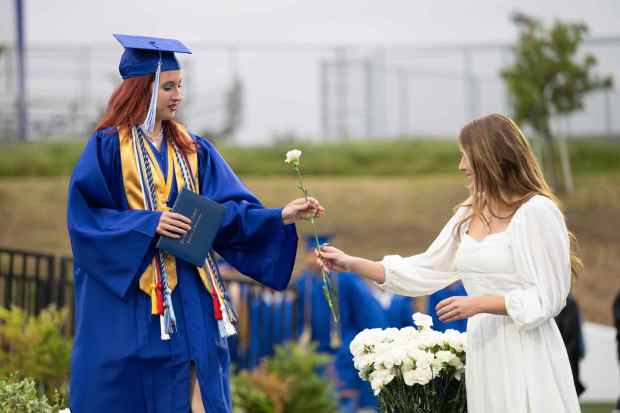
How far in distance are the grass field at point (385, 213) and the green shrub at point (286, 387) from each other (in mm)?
7330

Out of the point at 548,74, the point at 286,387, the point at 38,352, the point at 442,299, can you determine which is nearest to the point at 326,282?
the point at 38,352

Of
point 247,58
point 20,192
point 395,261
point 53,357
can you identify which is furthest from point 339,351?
point 247,58

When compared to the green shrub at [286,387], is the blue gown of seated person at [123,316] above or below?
above

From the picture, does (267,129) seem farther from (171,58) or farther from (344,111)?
(171,58)

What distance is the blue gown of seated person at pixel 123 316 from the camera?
3.86 m

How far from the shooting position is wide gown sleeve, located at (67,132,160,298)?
3861 mm

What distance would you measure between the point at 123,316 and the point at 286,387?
3892mm

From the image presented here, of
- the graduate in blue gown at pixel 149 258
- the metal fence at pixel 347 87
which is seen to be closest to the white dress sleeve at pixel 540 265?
the graduate in blue gown at pixel 149 258

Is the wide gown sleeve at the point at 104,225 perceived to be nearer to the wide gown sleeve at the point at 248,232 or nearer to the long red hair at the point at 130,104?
the long red hair at the point at 130,104

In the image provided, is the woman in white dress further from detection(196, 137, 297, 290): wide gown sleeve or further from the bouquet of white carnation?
detection(196, 137, 297, 290): wide gown sleeve

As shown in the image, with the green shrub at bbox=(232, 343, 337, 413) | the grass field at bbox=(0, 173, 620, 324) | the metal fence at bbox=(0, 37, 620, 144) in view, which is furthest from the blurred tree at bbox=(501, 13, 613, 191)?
the green shrub at bbox=(232, 343, 337, 413)

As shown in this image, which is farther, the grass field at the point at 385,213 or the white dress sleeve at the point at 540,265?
the grass field at the point at 385,213

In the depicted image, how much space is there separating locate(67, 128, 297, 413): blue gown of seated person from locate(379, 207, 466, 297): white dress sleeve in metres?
0.53

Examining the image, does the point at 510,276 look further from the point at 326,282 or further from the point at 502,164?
the point at 326,282
